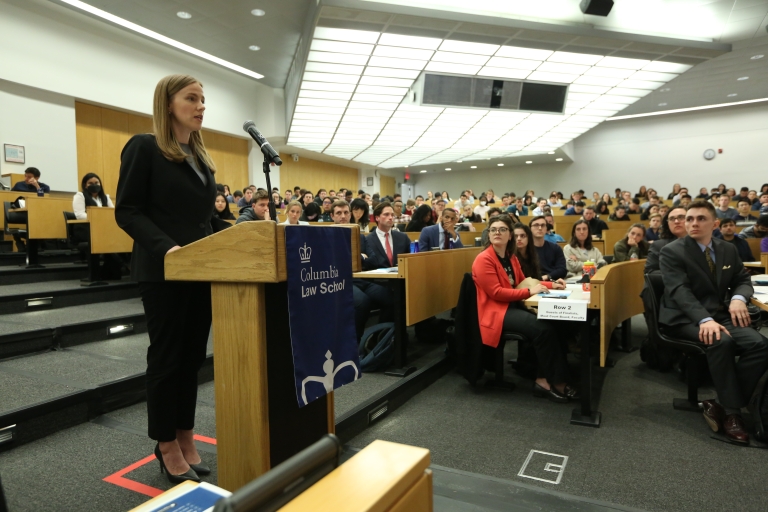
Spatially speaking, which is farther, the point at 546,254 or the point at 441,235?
the point at 441,235

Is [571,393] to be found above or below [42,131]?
below

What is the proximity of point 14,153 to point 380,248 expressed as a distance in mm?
Answer: 7930

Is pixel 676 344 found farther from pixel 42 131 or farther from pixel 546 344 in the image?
pixel 42 131

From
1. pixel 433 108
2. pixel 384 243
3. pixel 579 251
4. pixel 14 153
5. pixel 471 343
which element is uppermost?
pixel 433 108

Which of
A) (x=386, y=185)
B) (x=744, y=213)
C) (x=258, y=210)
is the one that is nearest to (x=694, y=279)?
(x=258, y=210)

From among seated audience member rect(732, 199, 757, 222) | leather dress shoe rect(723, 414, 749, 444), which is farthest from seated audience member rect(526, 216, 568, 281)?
seated audience member rect(732, 199, 757, 222)

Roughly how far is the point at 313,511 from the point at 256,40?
11.2 m

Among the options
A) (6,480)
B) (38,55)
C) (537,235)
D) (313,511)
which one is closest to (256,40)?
(38,55)

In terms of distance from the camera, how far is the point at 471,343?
332 cm

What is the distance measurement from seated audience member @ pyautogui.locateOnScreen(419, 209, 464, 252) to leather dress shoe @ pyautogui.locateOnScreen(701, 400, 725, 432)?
267 centimetres

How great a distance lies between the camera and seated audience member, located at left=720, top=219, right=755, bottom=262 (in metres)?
5.13

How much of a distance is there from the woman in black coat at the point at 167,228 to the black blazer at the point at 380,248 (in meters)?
2.72

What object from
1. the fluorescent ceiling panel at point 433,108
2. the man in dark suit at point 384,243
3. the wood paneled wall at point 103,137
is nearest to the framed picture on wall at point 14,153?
the wood paneled wall at point 103,137

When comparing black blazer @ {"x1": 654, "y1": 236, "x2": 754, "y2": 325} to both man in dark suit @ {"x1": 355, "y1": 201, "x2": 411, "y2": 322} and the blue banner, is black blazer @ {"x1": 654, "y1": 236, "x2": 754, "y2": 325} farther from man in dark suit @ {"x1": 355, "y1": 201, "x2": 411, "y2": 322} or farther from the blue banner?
the blue banner
